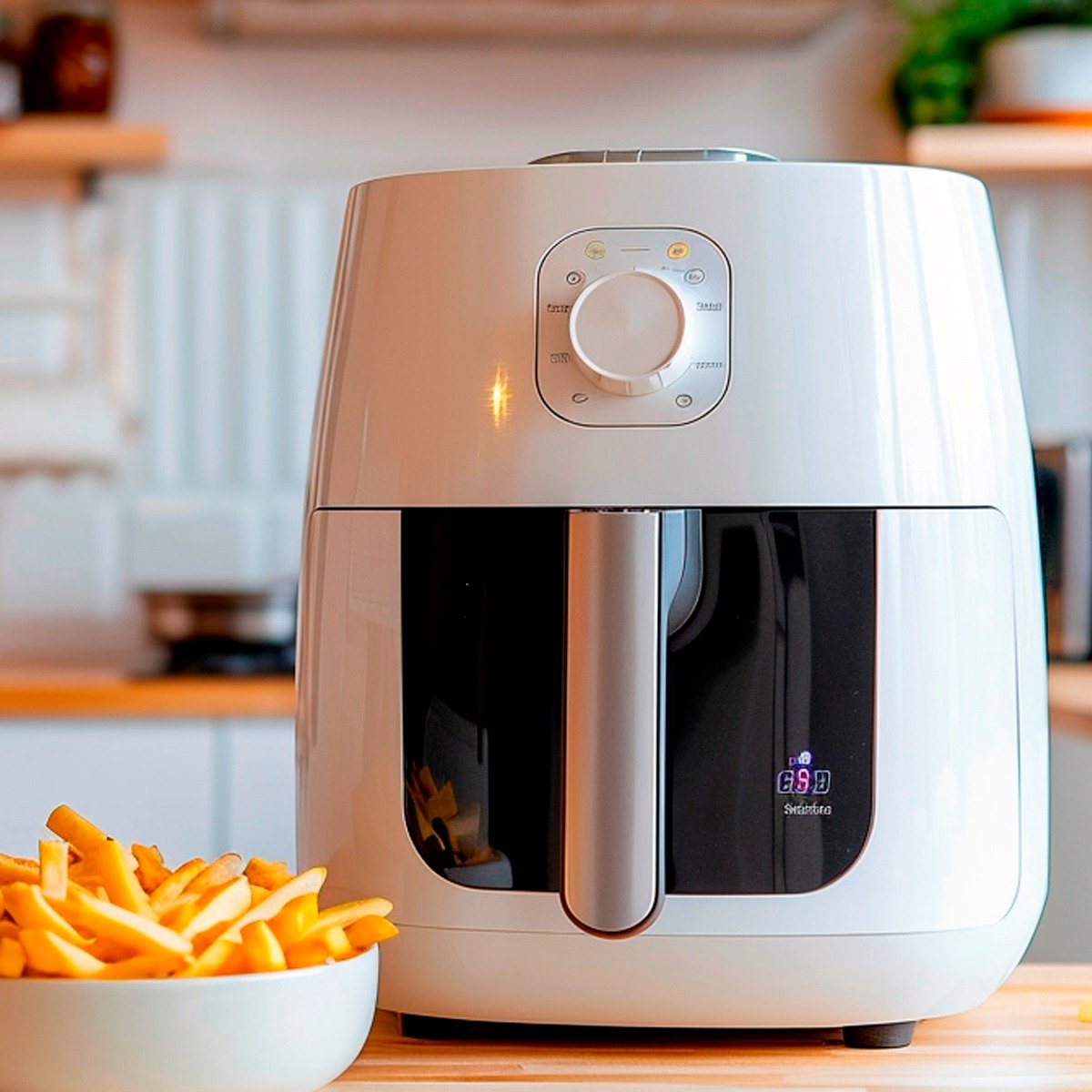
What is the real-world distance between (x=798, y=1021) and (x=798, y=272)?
0.29 metres

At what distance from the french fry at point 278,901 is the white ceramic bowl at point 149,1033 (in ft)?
0.06

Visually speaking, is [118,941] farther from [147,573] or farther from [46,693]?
[147,573]

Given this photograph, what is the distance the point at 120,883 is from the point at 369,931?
0.27ft

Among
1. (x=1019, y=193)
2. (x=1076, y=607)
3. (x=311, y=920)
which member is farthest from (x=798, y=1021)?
(x=1019, y=193)

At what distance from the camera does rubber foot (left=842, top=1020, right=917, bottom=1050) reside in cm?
66

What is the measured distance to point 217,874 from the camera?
23.1 inches

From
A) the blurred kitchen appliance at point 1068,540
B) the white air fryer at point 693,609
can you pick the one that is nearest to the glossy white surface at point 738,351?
the white air fryer at point 693,609

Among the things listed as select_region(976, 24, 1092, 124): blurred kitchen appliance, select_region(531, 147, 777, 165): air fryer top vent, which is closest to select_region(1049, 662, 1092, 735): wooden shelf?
select_region(976, 24, 1092, 124): blurred kitchen appliance

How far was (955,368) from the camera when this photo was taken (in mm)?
660

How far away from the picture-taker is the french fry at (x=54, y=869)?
0.54 metres

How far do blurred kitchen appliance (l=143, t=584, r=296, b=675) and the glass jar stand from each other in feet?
2.33

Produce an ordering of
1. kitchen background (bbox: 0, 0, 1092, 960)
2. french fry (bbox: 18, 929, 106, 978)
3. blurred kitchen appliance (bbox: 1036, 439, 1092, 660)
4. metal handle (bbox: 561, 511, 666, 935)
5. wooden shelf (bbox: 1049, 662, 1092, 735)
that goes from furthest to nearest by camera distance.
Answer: kitchen background (bbox: 0, 0, 1092, 960) < blurred kitchen appliance (bbox: 1036, 439, 1092, 660) < wooden shelf (bbox: 1049, 662, 1092, 735) < metal handle (bbox: 561, 511, 666, 935) < french fry (bbox: 18, 929, 106, 978)

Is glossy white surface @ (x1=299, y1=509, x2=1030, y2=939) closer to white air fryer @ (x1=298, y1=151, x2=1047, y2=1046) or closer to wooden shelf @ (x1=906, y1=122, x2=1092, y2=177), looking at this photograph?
white air fryer @ (x1=298, y1=151, x2=1047, y2=1046)

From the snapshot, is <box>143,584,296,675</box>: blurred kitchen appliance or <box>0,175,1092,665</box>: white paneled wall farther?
<box>0,175,1092,665</box>: white paneled wall
